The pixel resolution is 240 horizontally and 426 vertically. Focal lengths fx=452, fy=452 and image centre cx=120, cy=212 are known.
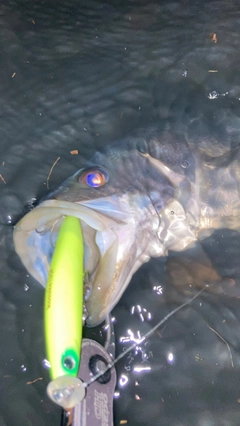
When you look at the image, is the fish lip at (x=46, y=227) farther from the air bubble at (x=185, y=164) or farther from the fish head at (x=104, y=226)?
the air bubble at (x=185, y=164)

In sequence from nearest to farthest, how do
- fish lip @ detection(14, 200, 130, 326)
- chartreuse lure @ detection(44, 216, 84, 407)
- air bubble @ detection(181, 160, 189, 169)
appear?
1. chartreuse lure @ detection(44, 216, 84, 407)
2. fish lip @ detection(14, 200, 130, 326)
3. air bubble @ detection(181, 160, 189, 169)

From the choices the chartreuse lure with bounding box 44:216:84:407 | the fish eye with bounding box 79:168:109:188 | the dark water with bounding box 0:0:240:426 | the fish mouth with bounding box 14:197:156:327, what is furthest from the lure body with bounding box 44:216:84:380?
the dark water with bounding box 0:0:240:426

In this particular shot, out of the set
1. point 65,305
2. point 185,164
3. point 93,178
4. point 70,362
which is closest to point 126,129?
point 185,164

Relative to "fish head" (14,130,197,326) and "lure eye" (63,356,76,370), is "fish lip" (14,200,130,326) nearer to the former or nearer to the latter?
"fish head" (14,130,197,326)

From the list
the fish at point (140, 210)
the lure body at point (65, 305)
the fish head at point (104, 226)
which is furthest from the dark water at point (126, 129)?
the lure body at point (65, 305)

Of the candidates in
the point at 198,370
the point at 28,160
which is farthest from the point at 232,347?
the point at 28,160

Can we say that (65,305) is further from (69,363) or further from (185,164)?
(185,164)

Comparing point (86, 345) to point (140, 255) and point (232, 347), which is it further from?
point (232, 347)
